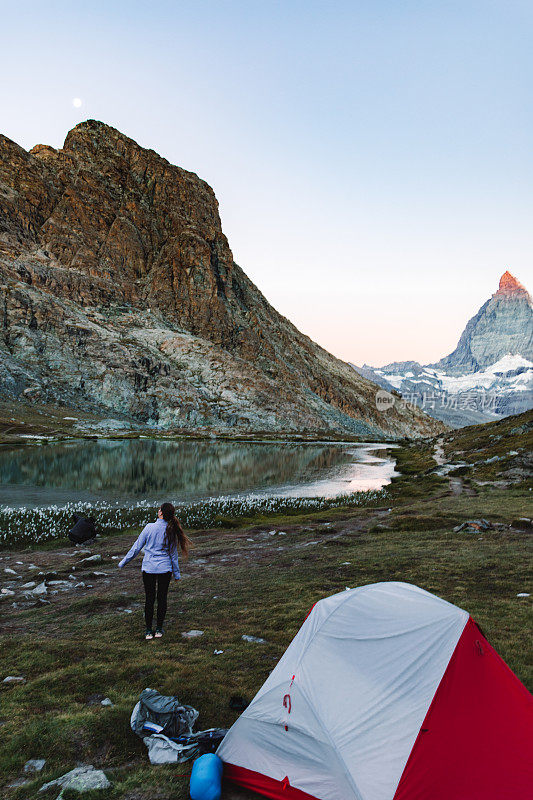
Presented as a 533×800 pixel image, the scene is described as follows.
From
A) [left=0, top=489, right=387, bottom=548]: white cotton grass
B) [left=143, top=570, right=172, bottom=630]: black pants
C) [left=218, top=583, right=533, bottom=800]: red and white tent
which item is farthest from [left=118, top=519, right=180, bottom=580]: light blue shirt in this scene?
[left=0, top=489, right=387, bottom=548]: white cotton grass

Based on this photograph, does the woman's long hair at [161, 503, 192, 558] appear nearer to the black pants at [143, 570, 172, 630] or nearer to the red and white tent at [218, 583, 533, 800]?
the black pants at [143, 570, 172, 630]

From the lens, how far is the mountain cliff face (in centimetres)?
13375

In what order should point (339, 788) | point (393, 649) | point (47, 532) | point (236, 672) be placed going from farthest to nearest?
point (47, 532), point (236, 672), point (393, 649), point (339, 788)

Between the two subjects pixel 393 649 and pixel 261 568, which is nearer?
pixel 393 649

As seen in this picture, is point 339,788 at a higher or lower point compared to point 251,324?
lower

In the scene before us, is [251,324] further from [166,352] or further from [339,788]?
[339,788]

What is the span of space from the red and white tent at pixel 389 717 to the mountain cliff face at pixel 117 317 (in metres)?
131

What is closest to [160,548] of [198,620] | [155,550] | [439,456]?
[155,550]

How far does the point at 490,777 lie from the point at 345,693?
6.11 feet

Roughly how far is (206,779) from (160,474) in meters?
49.5

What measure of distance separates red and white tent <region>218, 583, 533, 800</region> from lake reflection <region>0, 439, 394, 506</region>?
110ft

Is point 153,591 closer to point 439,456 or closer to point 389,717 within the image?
point 389,717

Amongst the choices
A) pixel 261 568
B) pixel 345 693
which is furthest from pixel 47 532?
pixel 345 693

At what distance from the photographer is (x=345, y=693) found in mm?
5980
